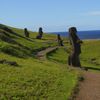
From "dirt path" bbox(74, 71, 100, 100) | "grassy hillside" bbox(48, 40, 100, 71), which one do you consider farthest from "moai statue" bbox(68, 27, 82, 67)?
"dirt path" bbox(74, 71, 100, 100)

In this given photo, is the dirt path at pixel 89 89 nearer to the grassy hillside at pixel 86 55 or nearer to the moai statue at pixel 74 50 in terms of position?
the moai statue at pixel 74 50

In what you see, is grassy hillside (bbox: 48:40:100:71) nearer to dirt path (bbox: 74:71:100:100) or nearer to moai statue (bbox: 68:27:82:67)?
moai statue (bbox: 68:27:82:67)

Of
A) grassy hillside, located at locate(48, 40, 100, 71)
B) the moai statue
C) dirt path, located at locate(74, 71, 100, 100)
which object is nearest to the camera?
dirt path, located at locate(74, 71, 100, 100)

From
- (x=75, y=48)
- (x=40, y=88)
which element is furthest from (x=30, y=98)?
(x=75, y=48)

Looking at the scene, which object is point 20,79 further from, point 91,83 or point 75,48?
→ point 75,48

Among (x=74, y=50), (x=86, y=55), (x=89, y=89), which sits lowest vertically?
(x=86, y=55)

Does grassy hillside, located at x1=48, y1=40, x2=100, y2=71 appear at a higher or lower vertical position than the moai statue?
lower

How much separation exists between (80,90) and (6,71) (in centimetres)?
600

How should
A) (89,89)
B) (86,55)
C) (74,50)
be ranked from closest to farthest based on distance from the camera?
(89,89) → (74,50) → (86,55)

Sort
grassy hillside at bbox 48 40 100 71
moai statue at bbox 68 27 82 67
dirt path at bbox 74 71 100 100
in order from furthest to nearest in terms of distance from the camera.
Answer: grassy hillside at bbox 48 40 100 71 < moai statue at bbox 68 27 82 67 < dirt path at bbox 74 71 100 100

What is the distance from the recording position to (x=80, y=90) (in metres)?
25.1

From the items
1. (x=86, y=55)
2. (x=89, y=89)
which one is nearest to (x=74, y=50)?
(x=86, y=55)

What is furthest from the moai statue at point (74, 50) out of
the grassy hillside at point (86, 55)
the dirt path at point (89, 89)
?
the dirt path at point (89, 89)

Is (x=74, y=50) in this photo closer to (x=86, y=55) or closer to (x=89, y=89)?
(x=86, y=55)
